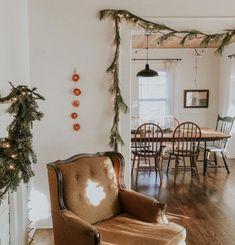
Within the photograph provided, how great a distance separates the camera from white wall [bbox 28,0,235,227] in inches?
122

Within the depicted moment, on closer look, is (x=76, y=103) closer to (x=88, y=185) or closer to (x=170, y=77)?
(x=88, y=185)

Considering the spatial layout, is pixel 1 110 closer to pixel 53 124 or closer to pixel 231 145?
pixel 53 124

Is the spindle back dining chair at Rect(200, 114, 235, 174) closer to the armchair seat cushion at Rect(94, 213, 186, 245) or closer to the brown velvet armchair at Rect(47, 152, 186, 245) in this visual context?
the brown velvet armchair at Rect(47, 152, 186, 245)

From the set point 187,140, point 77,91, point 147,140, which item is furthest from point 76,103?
point 187,140

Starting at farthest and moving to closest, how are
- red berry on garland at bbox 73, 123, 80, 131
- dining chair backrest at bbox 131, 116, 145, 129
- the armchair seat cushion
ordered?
dining chair backrest at bbox 131, 116, 145, 129, red berry on garland at bbox 73, 123, 80, 131, the armchair seat cushion

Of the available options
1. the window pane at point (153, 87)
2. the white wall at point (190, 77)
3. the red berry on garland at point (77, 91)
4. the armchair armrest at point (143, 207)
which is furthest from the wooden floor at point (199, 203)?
the window pane at point (153, 87)

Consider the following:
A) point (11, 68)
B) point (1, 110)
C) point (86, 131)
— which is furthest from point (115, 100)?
point (1, 110)

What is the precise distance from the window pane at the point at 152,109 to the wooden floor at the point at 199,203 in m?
2.13

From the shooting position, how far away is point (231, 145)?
691 cm

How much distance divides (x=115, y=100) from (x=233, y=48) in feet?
15.4

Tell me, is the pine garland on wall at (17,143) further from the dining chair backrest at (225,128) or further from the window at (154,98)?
the window at (154,98)

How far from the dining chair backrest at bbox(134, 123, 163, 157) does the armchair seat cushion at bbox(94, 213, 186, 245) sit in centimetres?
258

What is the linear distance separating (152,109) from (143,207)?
524cm

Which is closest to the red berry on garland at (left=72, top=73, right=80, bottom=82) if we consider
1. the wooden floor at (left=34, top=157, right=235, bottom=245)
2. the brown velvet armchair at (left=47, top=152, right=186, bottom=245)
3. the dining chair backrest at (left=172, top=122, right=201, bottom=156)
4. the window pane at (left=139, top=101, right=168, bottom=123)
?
the brown velvet armchair at (left=47, top=152, right=186, bottom=245)
